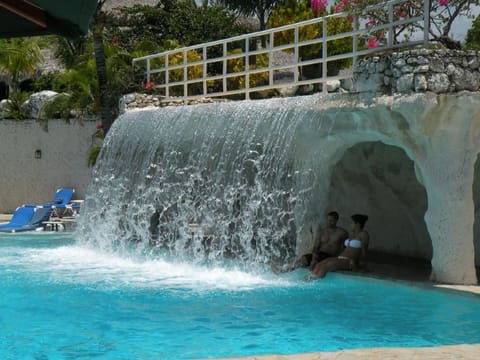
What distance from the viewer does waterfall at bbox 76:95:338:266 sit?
12773 mm

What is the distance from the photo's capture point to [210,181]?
47.2 ft

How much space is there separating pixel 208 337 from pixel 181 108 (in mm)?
8206

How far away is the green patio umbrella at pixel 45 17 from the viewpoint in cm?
502

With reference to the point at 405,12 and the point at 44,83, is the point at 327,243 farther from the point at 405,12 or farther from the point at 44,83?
the point at 44,83

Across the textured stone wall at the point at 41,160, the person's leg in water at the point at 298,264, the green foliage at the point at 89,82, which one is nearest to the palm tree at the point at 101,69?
the green foliage at the point at 89,82

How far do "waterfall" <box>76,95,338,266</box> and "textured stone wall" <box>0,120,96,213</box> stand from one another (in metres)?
7.19

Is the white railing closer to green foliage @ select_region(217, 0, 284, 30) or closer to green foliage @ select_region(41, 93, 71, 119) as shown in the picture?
green foliage @ select_region(217, 0, 284, 30)

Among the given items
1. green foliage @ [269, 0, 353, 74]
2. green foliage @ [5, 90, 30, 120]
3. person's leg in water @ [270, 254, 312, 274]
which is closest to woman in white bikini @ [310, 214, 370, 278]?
person's leg in water @ [270, 254, 312, 274]

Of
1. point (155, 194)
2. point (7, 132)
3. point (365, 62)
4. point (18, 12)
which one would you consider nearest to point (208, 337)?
point (18, 12)

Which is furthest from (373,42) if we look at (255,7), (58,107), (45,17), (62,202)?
(255,7)

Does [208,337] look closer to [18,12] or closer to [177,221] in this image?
[18,12]

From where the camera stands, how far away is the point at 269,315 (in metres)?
9.38

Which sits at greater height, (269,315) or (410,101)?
(410,101)

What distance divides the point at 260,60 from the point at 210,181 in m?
16.6
